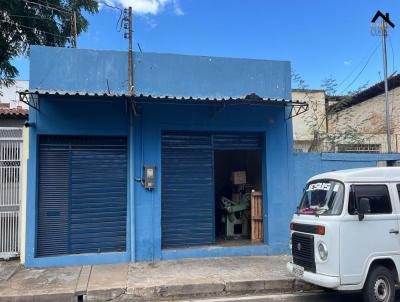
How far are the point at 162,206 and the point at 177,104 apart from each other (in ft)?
8.02

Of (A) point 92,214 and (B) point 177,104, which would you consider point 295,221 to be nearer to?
(B) point 177,104

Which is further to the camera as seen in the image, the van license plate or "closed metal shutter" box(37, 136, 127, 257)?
"closed metal shutter" box(37, 136, 127, 257)

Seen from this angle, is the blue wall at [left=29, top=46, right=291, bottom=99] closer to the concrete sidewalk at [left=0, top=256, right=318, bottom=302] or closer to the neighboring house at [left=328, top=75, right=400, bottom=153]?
the concrete sidewalk at [left=0, top=256, right=318, bottom=302]

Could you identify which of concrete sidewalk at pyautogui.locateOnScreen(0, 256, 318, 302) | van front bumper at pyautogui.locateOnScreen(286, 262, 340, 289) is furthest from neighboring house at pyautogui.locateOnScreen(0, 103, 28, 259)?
van front bumper at pyautogui.locateOnScreen(286, 262, 340, 289)

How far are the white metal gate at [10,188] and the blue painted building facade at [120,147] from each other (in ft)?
2.36

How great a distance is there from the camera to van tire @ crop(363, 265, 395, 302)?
6367 millimetres

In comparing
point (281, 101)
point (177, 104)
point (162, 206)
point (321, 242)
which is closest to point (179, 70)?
point (177, 104)

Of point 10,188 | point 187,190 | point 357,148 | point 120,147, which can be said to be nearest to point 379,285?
point 187,190

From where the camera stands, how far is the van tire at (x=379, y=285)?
6367 millimetres

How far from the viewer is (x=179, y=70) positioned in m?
10.0

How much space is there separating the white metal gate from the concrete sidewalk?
568 millimetres

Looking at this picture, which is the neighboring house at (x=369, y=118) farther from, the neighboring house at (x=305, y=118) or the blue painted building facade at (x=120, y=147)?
the blue painted building facade at (x=120, y=147)

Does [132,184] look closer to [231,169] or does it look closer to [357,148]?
[231,169]

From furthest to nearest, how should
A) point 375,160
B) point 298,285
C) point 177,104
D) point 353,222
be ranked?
point 375,160 < point 177,104 < point 298,285 < point 353,222
